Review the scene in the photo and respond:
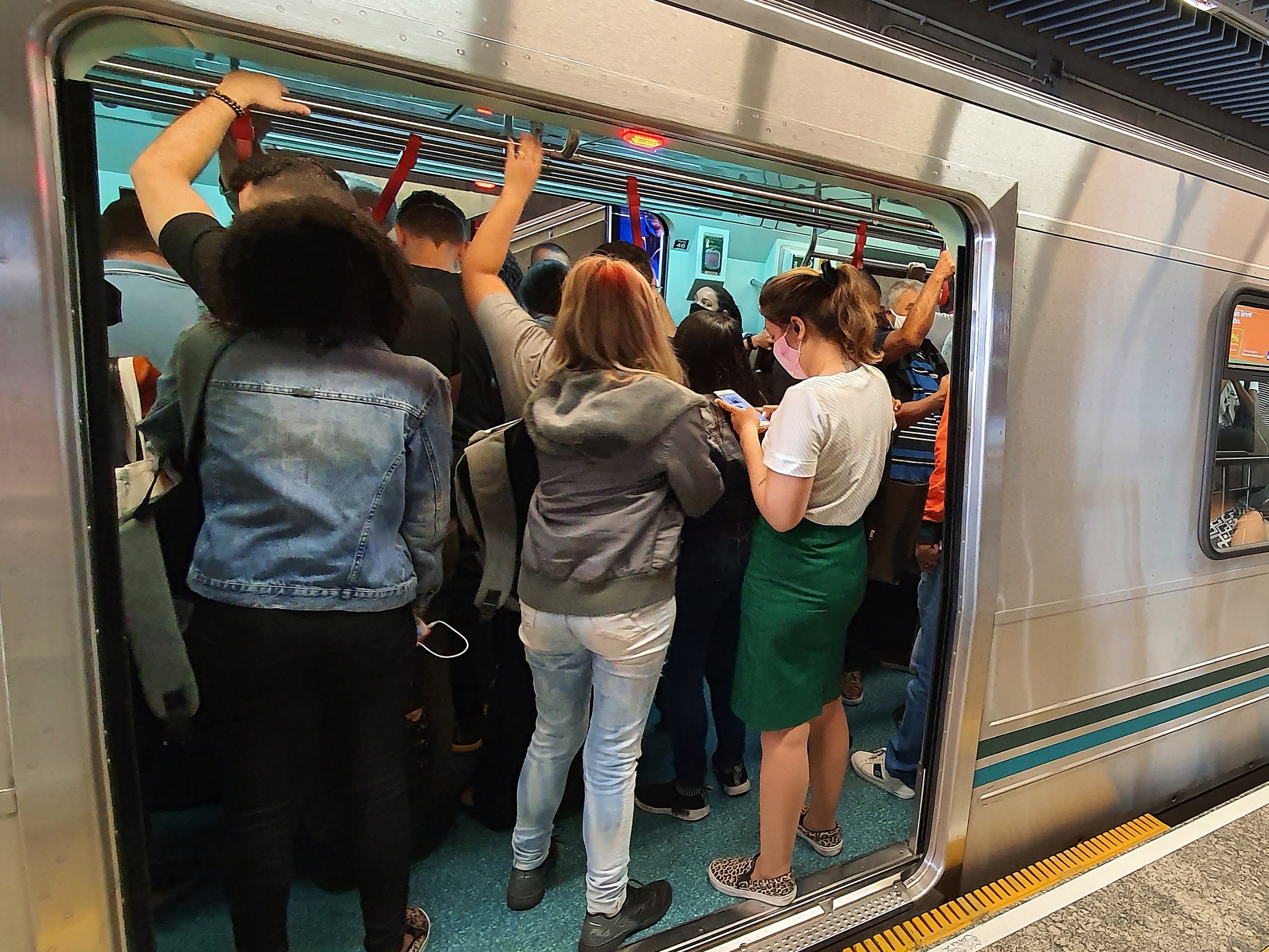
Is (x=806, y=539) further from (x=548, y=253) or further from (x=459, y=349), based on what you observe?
(x=548, y=253)

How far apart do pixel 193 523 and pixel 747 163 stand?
1.46 metres

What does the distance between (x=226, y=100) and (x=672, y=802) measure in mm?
2261

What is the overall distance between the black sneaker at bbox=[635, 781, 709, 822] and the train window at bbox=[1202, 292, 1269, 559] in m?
1.93

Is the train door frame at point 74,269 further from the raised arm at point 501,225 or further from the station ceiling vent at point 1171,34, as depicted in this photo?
the station ceiling vent at point 1171,34

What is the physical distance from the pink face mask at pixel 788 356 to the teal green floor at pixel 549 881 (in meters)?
1.50

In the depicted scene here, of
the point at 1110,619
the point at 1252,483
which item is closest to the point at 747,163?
the point at 1110,619

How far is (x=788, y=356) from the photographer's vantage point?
196 cm

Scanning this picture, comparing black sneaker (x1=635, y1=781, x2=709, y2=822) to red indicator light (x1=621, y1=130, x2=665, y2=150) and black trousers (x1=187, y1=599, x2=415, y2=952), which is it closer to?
black trousers (x1=187, y1=599, x2=415, y2=952)

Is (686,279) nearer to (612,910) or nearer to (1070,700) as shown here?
(1070,700)

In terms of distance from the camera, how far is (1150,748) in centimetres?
240

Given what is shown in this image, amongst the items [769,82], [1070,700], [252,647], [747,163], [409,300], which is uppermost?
[769,82]

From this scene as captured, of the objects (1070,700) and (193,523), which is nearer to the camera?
(193,523)

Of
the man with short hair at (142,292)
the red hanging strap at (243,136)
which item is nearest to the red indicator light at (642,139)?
the red hanging strap at (243,136)

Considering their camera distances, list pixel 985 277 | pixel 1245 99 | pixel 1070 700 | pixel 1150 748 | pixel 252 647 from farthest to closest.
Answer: pixel 1245 99
pixel 1150 748
pixel 1070 700
pixel 985 277
pixel 252 647
